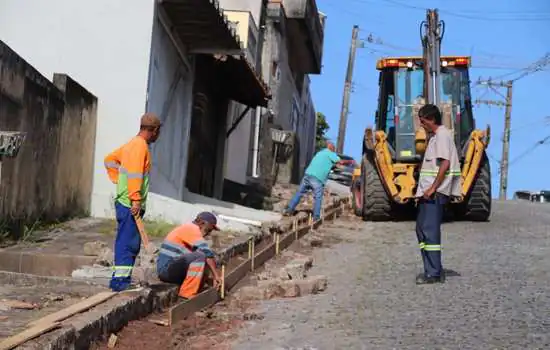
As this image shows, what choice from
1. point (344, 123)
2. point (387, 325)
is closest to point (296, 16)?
point (344, 123)

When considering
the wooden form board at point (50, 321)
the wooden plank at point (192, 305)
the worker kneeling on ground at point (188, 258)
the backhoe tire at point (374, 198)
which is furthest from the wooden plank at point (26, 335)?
the backhoe tire at point (374, 198)

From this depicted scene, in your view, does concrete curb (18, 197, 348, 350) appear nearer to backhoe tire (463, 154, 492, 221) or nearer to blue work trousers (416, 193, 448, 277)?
blue work trousers (416, 193, 448, 277)

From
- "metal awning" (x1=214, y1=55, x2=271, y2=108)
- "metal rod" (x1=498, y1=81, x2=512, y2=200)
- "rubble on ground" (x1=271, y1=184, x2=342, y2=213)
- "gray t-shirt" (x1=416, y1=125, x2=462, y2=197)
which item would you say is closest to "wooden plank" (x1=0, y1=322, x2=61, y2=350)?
"gray t-shirt" (x1=416, y1=125, x2=462, y2=197)

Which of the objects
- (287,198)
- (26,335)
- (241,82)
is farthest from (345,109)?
(26,335)

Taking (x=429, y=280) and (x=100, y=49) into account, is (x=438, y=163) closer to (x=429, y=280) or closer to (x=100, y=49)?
(x=429, y=280)

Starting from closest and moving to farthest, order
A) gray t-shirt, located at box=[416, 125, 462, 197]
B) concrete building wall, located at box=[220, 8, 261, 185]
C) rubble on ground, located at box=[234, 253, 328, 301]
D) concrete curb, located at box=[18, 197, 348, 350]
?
concrete curb, located at box=[18, 197, 348, 350]
rubble on ground, located at box=[234, 253, 328, 301]
gray t-shirt, located at box=[416, 125, 462, 197]
concrete building wall, located at box=[220, 8, 261, 185]

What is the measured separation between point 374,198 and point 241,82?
470cm

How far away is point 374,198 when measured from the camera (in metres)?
15.0

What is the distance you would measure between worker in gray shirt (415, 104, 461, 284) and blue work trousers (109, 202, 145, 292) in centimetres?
300

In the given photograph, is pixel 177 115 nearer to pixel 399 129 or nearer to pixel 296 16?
pixel 399 129

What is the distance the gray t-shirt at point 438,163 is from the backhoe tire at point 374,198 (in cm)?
718

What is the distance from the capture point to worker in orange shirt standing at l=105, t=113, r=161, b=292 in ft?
20.3

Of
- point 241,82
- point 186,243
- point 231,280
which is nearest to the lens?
point 186,243

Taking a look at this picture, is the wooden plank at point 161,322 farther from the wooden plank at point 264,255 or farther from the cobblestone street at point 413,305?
the wooden plank at point 264,255
